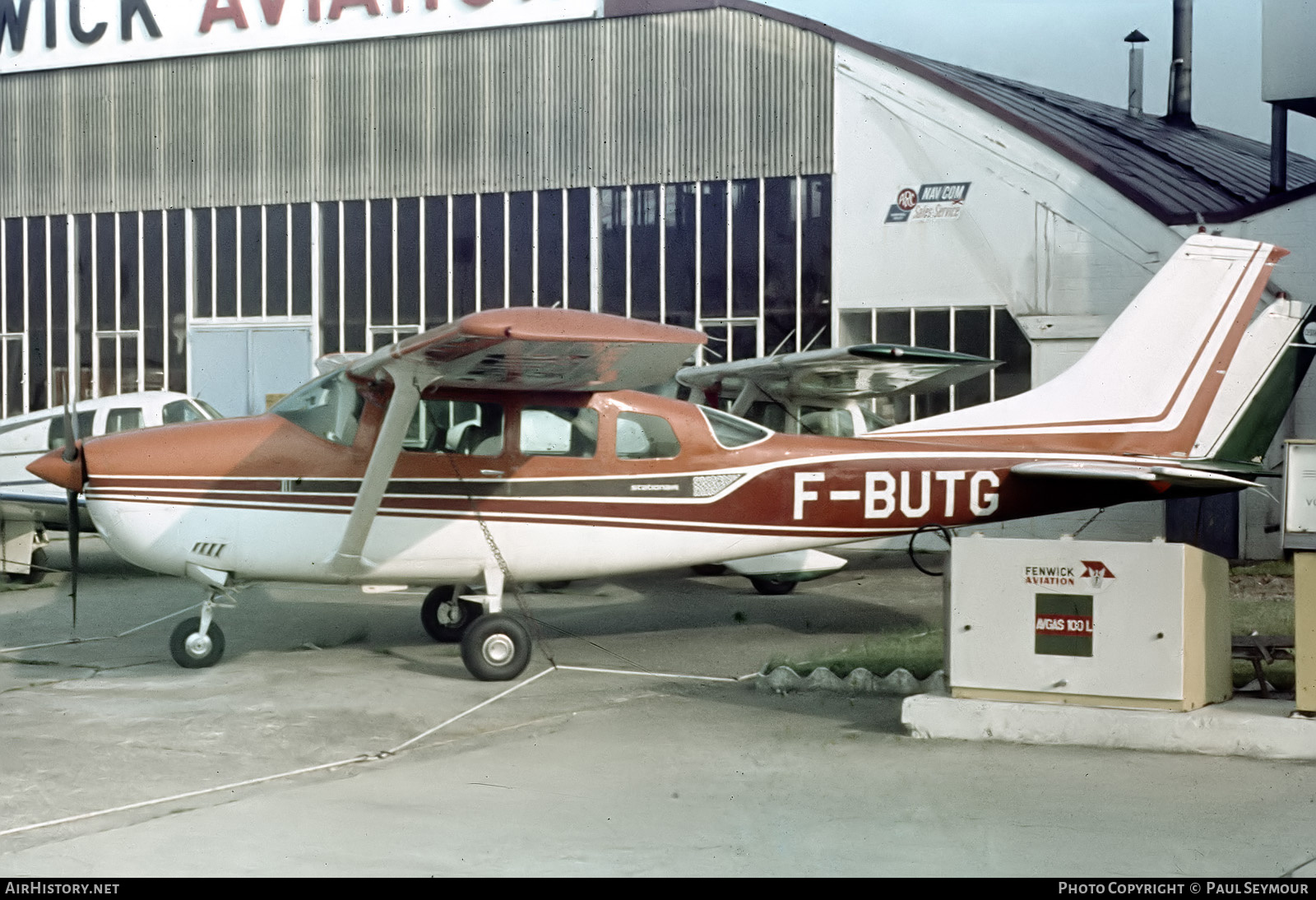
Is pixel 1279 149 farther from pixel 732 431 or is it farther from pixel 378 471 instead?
pixel 378 471

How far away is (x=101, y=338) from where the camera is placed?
20.8 meters

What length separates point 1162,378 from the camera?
9.97 metres

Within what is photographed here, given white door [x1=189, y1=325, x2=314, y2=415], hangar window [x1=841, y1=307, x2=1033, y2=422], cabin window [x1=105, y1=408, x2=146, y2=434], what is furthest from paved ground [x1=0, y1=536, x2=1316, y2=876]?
white door [x1=189, y1=325, x2=314, y2=415]

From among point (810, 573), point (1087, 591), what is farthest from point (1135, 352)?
point (1087, 591)

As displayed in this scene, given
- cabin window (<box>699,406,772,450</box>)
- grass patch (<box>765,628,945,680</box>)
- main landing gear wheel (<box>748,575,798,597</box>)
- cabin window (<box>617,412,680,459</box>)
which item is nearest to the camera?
grass patch (<box>765,628,945,680</box>)

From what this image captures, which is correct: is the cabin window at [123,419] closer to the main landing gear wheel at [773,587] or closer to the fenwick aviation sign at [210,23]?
the main landing gear wheel at [773,587]

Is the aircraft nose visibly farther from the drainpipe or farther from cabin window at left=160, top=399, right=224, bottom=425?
the drainpipe

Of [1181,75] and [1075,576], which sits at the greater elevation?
[1181,75]

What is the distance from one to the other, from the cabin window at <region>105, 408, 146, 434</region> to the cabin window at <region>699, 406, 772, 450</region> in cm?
765

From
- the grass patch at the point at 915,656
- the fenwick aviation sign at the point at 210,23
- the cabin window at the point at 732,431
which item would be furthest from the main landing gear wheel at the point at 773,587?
the fenwick aviation sign at the point at 210,23

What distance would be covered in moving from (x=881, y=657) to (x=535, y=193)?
12099 millimetres

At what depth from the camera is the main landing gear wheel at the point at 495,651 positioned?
809 cm

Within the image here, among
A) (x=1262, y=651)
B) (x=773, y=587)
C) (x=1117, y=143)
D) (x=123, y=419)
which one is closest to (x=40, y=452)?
(x=123, y=419)

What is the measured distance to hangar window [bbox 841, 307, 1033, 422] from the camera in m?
16.8
